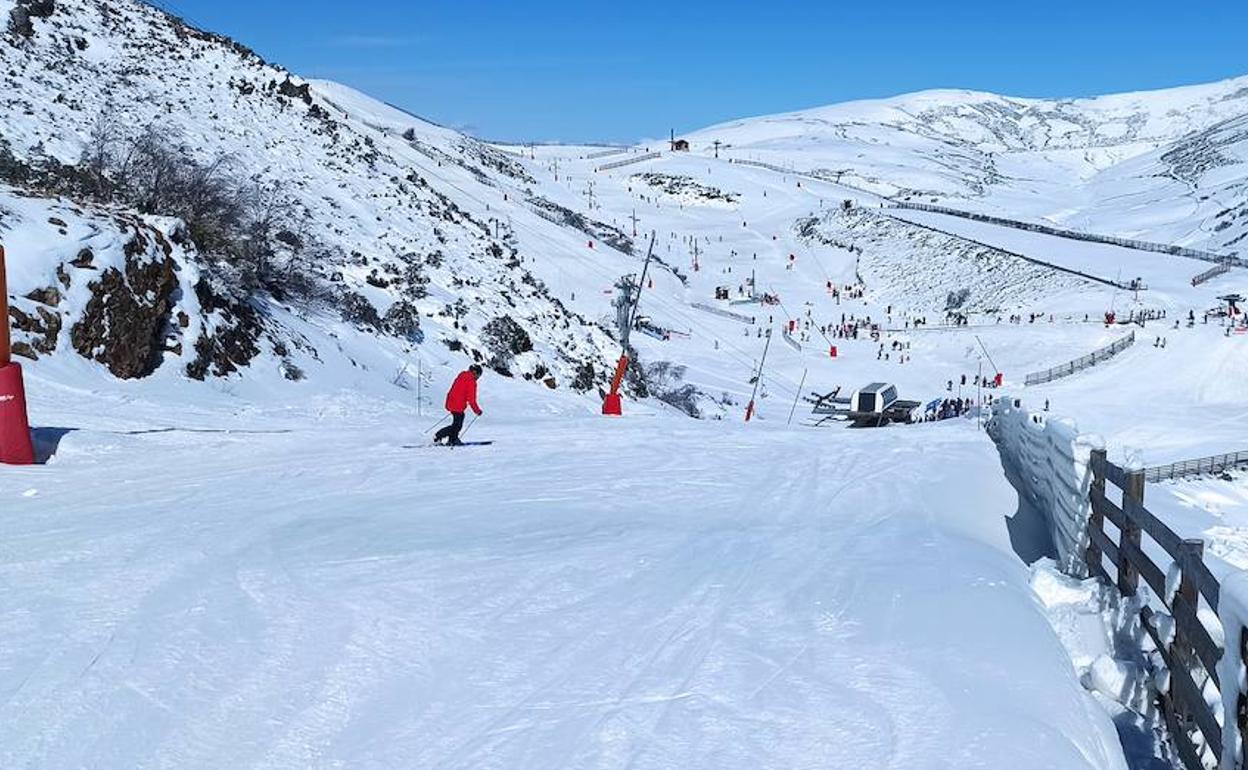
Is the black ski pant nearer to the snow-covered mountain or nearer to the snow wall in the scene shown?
the snow wall

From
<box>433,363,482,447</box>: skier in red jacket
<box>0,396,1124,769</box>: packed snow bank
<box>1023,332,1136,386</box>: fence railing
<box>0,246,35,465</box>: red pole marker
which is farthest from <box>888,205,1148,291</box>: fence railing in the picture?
<box>0,246,35,465</box>: red pole marker

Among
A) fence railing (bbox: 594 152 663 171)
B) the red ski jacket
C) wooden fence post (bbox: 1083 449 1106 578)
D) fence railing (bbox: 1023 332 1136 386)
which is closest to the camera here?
wooden fence post (bbox: 1083 449 1106 578)

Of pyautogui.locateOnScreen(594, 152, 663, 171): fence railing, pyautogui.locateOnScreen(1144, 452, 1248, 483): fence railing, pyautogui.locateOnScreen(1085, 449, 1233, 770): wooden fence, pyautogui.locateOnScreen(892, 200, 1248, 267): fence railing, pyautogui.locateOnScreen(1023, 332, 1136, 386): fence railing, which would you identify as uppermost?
pyautogui.locateOnScreen(594, 152, 663, 171): fence railing

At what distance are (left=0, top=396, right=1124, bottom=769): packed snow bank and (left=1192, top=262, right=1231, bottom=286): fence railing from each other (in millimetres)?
63258

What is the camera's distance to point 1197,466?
32.0 meters

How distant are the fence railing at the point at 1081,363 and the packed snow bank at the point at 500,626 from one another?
38395mm

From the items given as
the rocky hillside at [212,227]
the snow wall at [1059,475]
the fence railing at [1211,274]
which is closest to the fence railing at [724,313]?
the rocky hillside at [212,227]

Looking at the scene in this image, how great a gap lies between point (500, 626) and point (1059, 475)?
5701 mm

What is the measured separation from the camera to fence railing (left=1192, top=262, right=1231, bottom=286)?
65463 millimetres

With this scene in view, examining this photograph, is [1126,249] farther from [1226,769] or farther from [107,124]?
[1226,769]

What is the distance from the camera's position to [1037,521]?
1156 centimetres

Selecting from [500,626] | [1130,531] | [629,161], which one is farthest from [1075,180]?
[500,626]

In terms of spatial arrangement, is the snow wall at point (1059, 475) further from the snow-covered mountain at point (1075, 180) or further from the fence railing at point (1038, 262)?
the snow-covered mountain at point (1075, 180)

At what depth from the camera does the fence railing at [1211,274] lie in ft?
215
